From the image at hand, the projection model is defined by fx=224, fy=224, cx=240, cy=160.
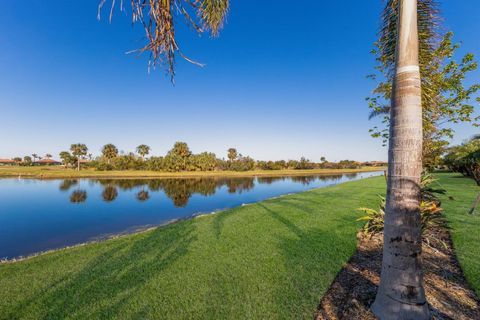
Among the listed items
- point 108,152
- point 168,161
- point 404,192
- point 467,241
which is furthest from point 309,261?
point 108,152

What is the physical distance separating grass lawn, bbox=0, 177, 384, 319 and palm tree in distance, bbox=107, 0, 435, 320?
1.11 m

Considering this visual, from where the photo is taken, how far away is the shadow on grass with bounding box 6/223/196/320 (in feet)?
10.5

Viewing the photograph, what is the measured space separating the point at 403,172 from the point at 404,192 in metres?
0.22

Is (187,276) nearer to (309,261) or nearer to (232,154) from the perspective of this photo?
(309,261)

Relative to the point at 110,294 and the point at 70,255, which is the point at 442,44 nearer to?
the point at 110,294

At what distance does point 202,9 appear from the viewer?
298 cm

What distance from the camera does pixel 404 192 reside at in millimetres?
2412

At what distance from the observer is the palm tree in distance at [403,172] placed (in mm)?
2412

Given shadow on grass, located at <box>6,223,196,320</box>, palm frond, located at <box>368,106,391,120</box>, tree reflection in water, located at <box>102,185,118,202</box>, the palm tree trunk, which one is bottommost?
tree reflection in water, located at <box>102,185,118,202</box>

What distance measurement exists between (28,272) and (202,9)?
6060mm

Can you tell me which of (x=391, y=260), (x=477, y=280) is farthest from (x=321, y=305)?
(x=477, y=280)

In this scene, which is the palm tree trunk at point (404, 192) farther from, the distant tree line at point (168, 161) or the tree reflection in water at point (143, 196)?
the distant tree line at point (168, 161)

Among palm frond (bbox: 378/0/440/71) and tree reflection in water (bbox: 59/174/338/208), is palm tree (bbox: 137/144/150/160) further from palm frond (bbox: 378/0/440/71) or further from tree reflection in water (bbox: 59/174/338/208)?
palm frond (bbox: 378/0/440/71)

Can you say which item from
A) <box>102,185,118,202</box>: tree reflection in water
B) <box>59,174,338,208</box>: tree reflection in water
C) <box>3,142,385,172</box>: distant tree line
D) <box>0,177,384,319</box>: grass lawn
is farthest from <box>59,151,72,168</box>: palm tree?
<box>0,177,384,319</box>: grass lawn
